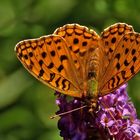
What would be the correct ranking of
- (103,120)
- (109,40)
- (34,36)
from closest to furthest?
(103,120)
(109,40)
(34,36)

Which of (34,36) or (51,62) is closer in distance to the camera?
(51,62)

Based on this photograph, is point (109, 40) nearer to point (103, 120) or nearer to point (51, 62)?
point (51, 62)

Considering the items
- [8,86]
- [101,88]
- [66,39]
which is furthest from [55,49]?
[8,86]

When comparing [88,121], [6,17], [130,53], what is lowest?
[88,121]

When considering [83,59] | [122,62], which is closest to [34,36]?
[83,59]

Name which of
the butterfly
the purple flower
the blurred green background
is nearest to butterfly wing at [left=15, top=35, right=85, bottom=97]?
the butterfly

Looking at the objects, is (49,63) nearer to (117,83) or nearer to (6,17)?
(117,83)

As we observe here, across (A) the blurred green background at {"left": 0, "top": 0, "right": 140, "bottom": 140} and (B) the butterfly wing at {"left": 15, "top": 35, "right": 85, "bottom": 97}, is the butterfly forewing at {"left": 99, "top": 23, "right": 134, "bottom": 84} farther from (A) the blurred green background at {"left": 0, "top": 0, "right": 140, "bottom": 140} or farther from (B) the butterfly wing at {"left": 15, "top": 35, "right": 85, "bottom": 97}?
(A) the blurred green background at {"left": 0, "top": 0, "right": 140, "bottom": 140}
